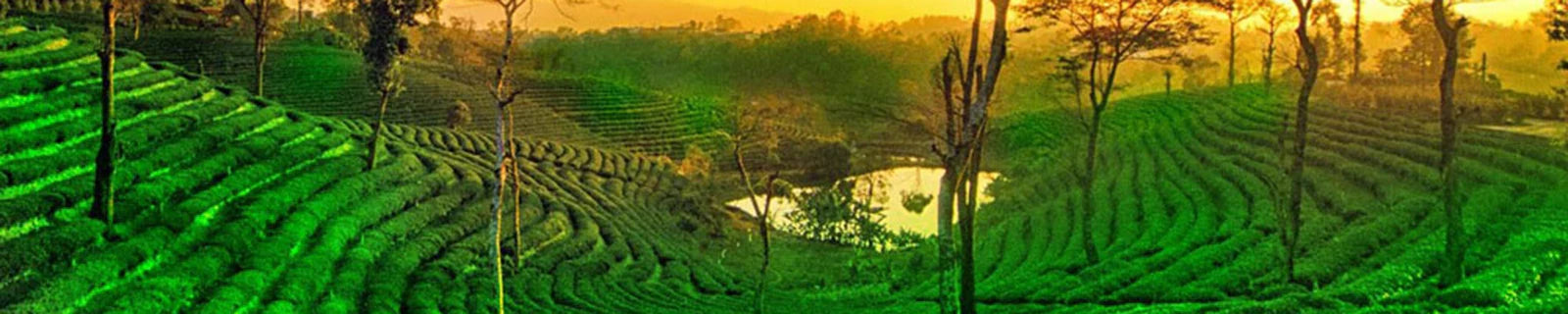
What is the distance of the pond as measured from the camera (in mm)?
66812

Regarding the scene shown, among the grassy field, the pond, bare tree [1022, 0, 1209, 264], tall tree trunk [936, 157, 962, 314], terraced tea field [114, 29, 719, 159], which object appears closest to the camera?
tall tree trunk [936, 157, 962, 314]

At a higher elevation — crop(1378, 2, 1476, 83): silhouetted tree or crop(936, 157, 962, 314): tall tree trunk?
crop(1378, 2, 1476, 83): silhouetted tree

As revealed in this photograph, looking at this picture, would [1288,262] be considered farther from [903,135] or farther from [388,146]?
[903,135]

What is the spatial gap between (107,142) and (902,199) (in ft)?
179

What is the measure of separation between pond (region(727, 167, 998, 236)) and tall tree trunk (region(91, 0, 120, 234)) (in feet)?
118

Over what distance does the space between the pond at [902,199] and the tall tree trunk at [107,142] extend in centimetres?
3594

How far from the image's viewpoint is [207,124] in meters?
38.7

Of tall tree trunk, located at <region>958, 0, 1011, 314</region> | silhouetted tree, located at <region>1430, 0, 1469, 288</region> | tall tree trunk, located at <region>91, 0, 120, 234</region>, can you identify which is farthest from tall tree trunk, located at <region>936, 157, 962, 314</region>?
tall tree trunk, located at <region>91, 0, 120, 234</region>

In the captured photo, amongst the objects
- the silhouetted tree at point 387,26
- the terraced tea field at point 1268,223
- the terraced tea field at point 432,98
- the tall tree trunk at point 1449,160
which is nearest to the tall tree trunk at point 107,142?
the terraced tea field at point 1268,223

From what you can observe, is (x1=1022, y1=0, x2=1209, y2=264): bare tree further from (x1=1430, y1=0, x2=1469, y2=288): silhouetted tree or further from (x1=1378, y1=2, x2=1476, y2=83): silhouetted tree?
(x1=1378, y1=2, x2=1476, y2=83): silhouetted tree

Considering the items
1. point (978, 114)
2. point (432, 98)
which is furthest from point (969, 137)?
point (432, 98)

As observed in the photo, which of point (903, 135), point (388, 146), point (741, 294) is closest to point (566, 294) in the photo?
point (741, 294)

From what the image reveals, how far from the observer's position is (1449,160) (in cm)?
2248

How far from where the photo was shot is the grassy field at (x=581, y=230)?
77.9 ft
